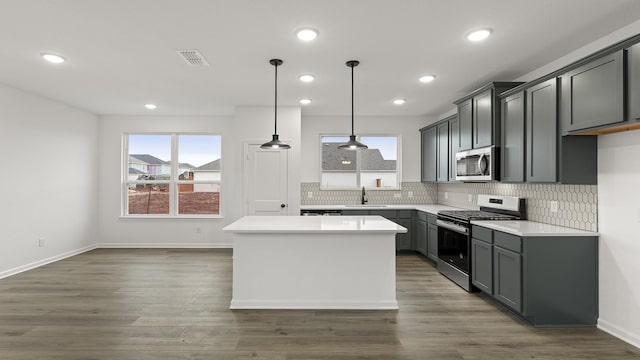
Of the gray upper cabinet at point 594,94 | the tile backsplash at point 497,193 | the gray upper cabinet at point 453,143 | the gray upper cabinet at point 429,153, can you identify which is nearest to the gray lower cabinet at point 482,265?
the tile backsplash at point 497,193

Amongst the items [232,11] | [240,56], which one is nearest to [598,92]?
[232,11]

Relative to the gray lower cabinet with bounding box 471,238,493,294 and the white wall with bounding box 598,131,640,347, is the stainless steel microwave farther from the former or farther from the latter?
the white wall with bounding box 598,131,640,347

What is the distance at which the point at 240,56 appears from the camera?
3477 millimetres

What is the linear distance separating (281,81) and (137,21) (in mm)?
1830

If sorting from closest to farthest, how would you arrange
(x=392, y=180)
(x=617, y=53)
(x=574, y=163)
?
(x=617, y=53), (x=574, y=163), (x=392, y=180)

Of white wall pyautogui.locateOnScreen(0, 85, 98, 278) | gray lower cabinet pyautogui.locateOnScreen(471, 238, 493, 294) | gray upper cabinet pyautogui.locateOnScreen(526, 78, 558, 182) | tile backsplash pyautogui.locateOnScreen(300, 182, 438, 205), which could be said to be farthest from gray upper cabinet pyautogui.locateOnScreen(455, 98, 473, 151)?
white wall pyautogui.locateOnScreen(0, 85, 98, 278)

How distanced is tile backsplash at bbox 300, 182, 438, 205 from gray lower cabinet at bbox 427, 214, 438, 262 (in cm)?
122

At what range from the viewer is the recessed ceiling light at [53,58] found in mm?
3459

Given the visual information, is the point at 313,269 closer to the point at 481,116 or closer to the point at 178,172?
the point at 481,116

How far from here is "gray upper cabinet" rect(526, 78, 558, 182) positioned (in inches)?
123

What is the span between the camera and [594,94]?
2.67m

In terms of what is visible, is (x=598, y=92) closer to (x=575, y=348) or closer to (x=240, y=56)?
(x=575, y=348)

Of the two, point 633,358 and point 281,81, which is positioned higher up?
point 281,81

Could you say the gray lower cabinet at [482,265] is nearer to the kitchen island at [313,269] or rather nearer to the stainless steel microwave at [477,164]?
the stainless steel microwave at [477,164]
